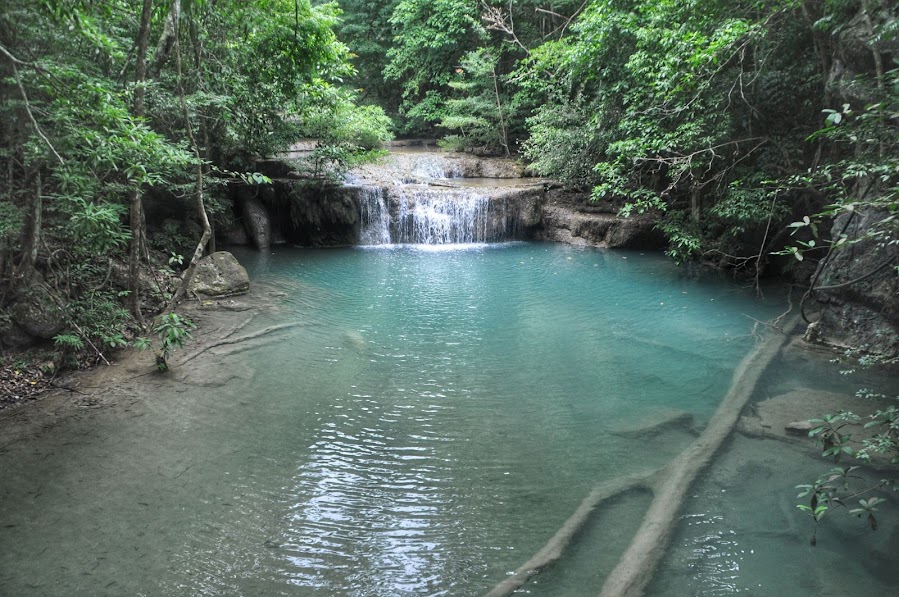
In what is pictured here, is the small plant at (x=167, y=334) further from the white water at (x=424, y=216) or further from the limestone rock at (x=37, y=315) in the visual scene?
the white water at (x=424, y=216)

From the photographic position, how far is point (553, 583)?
12.2 ft

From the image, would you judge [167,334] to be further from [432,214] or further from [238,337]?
[432,214]

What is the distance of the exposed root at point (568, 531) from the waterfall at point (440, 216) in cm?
1191

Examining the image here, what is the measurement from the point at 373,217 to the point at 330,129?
285 centimetres

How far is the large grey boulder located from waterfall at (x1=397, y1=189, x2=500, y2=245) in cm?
648

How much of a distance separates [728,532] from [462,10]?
2109 cm

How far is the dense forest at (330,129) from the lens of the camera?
18.6ft

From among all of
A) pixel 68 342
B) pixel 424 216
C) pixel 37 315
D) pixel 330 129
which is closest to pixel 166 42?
pixel 37 315

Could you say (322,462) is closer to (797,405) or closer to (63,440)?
(63,440)

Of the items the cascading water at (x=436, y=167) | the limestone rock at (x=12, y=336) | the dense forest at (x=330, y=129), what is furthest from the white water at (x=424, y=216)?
the limestone rock at (x=12, y=336)

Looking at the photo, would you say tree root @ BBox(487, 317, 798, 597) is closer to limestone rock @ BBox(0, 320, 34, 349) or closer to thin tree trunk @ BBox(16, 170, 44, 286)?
limestone rock @ BBox(0, 320, 34, 349)

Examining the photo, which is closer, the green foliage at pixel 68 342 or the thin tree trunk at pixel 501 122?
the green foliage at pixel 68 342

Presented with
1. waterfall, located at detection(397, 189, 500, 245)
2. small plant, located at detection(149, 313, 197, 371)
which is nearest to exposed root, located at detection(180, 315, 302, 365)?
small plant, located at detection(149, 313, 197, 371)

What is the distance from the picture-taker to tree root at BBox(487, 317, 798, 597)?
3689mm
